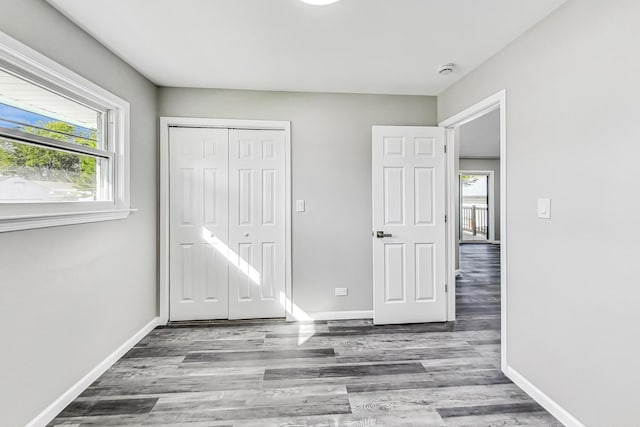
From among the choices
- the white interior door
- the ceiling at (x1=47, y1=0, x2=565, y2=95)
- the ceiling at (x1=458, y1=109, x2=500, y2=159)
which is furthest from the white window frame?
the ceiling at (x1=458, y1=109, x2=500, y2=159)

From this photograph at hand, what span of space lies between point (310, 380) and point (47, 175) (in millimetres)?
2127

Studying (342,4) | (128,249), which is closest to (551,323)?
(342,4)

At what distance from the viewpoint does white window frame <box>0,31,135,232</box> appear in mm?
1536

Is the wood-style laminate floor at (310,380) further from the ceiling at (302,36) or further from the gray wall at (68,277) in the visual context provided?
the ceiling at (302,36)

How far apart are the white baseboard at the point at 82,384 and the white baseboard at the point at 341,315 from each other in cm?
164

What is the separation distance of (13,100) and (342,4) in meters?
1.85

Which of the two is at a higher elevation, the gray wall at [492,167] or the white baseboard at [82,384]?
the gray wall at [492,167]

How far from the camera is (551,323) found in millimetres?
1880

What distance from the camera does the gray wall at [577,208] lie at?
1.45 metres

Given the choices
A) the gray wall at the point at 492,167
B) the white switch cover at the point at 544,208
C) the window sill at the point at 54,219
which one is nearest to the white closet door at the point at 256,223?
the window sill at the point at 54,219

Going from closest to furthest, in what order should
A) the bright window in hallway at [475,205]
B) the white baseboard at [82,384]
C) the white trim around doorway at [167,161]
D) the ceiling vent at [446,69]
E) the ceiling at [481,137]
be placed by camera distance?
the white baseboard at [82,384], the ceiling vent at [446,69], the white trim around doorway at [167,161], the ceiling at [481,137], the bright window in hallway at [475,205]

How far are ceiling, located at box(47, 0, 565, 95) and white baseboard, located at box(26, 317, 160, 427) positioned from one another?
232cm

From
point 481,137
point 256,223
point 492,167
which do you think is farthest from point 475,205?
point 256,223

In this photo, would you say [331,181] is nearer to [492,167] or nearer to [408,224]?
[408,224]
